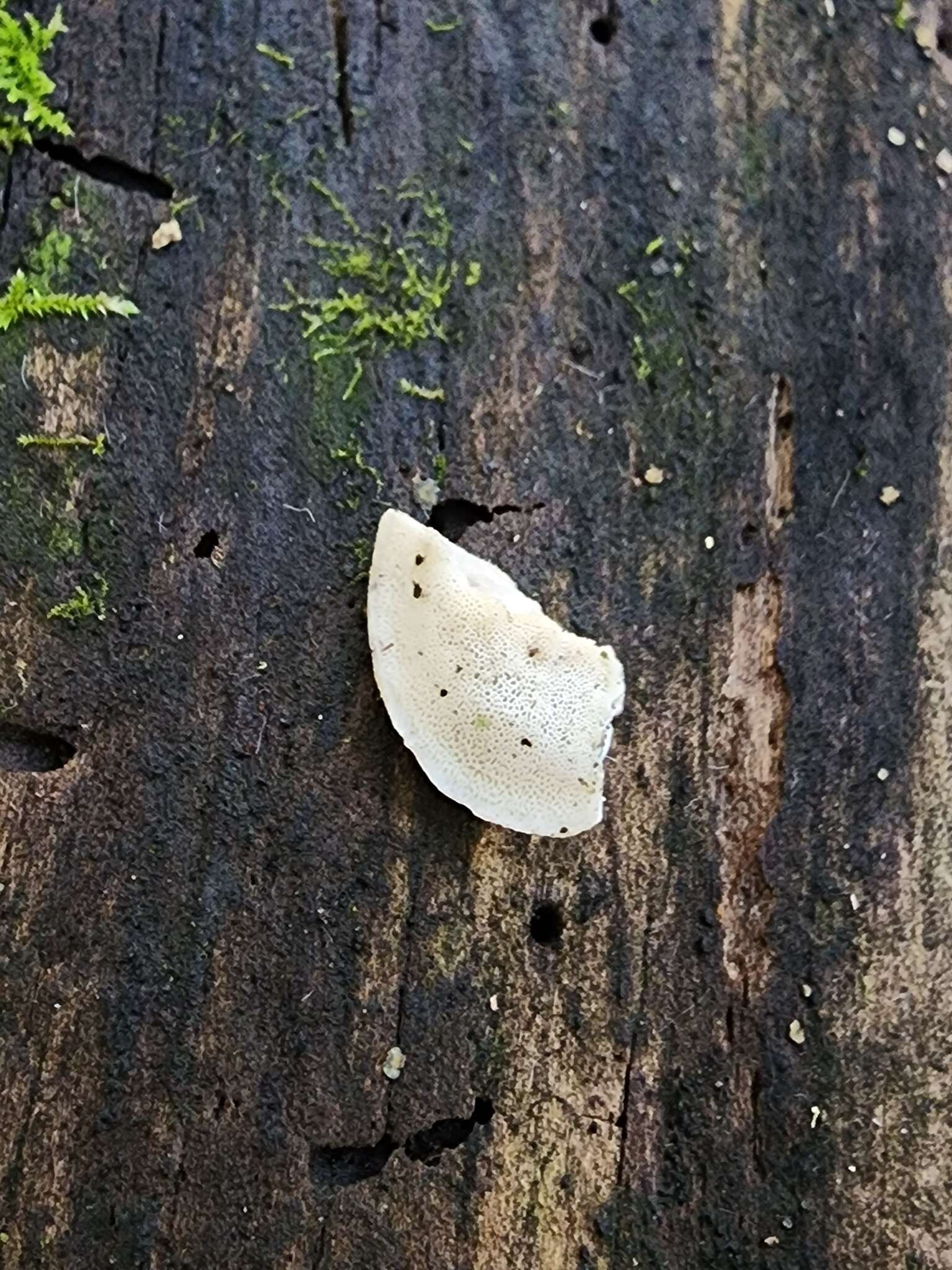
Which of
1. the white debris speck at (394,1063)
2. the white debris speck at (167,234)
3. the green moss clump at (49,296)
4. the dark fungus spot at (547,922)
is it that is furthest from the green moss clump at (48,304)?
the white debris speck at (394,1063)

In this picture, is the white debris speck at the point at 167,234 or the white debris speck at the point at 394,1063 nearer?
the white debris speck at the point at 394,1063

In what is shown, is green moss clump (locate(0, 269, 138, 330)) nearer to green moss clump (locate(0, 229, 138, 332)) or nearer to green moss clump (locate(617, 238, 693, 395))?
green moss clump (locate(0, 229, 138, 332))

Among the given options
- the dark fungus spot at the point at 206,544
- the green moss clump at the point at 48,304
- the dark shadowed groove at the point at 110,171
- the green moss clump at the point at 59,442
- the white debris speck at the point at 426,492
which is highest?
the dark shadowed groove at the point at 110,171

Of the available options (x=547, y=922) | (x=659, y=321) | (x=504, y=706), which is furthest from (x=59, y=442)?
(x=547, y=922)

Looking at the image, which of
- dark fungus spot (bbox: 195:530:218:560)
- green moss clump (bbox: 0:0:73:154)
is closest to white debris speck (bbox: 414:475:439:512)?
dark fungus spot (bbox: 195:530:218:560)

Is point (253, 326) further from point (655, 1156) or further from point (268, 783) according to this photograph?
point (655, 1156)

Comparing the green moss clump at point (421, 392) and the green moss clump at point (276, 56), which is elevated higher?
the green moss clump at point (276, 56)

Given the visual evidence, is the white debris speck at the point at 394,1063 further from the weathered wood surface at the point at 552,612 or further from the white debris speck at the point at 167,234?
the white debris speck at the point at 167,234
